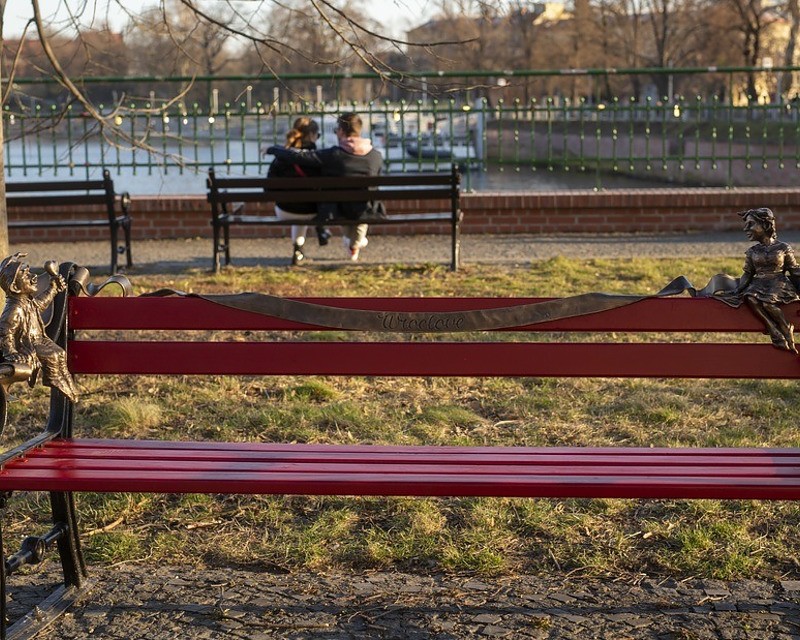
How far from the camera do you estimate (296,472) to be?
11.0ft

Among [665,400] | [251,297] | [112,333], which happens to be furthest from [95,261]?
[251,297]

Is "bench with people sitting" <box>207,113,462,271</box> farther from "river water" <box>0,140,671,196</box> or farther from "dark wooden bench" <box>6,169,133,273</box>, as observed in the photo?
"river water" <box>0,140,671,196</box>

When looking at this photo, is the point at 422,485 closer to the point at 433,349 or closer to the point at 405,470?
the point at 405,470

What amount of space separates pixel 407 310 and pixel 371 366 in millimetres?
202

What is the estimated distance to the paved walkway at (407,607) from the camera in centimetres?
348

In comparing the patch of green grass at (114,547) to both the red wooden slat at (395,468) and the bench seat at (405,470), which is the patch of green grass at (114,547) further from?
the red wooden slat at (395,468)

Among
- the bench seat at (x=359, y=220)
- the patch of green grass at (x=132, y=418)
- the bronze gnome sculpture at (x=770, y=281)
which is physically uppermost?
the bronze gnome sculpture at (x=770, y=281)

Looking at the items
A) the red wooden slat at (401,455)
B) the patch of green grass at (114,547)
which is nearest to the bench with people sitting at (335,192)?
the patch of green grass at (114,547)

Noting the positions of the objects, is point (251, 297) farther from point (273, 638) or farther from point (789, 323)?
point (789, 323)

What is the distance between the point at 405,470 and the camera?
11.0 feet

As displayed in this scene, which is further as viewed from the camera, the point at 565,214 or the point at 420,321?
the point at 565,214

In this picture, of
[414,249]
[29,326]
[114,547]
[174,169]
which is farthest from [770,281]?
[174,169]

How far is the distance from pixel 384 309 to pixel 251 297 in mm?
390

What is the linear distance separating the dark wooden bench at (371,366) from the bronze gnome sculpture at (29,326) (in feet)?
0.27
